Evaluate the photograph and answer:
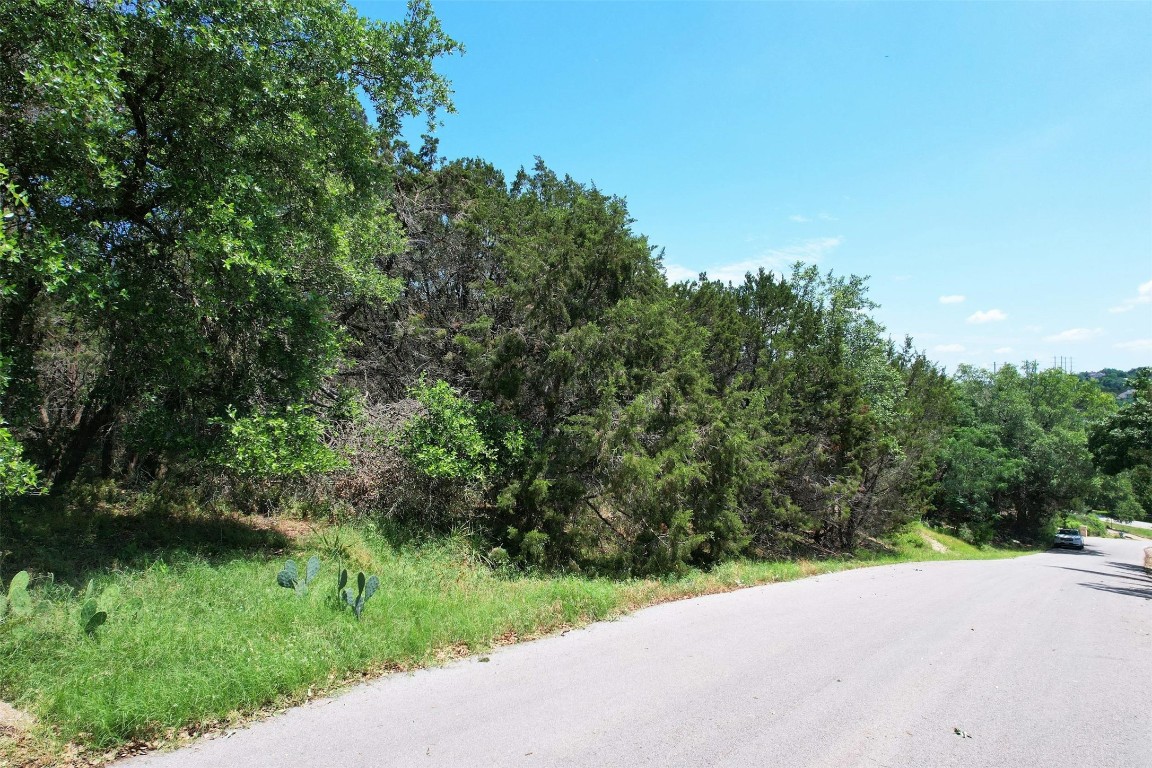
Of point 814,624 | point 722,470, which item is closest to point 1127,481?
point 722,470

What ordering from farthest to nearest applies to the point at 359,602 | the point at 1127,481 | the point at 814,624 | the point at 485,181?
the point at 1127,481, the point at 485,181, the point at 814,624, the point at 359,602

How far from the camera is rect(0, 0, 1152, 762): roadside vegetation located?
6.10 meters

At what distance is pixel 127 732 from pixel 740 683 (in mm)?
5048

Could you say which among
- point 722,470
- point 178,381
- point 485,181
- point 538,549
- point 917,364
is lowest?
point 538,549

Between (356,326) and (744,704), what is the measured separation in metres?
13.6

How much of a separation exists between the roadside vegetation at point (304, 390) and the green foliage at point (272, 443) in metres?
0.05

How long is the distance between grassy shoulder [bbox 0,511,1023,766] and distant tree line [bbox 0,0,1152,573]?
5.62 feet

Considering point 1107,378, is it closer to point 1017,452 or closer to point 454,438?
point 1017,452

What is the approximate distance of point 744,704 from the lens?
A: 517 cm

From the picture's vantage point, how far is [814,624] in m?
8.59

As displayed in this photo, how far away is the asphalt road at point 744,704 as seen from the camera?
4.19 m

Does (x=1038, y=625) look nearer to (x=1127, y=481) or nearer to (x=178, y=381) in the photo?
(x=178, y=381)

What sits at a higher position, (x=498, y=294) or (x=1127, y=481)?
(x=498, y=294)

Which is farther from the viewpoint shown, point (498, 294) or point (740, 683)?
point (498, 294)
